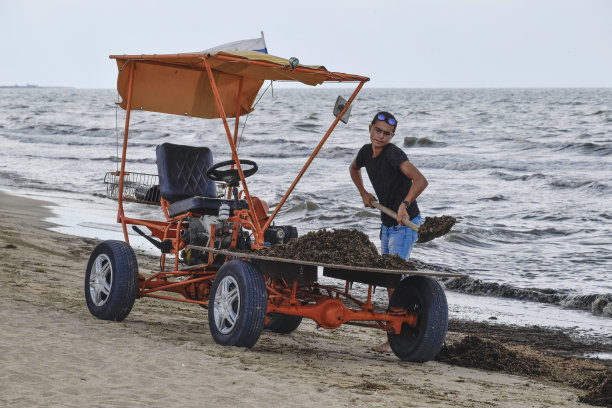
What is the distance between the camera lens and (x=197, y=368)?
5969mm

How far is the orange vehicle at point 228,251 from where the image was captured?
6.91 m

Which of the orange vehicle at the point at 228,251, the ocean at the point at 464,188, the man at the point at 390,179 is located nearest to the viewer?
the orange vehicle at the point at 228,251

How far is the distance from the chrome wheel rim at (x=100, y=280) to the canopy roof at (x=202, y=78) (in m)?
1.58

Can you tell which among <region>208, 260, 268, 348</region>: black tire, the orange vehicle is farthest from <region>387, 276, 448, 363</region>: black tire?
<region>208, 260, 268, 348</region>: black tire

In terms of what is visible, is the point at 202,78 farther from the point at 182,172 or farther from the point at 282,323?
the point at 282,323

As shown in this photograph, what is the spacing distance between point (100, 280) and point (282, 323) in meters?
1.76

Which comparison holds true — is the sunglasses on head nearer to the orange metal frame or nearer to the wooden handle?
the orange metal frame

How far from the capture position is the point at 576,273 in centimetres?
1356

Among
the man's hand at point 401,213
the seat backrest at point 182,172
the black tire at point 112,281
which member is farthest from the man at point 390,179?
the black tire at point 112,281

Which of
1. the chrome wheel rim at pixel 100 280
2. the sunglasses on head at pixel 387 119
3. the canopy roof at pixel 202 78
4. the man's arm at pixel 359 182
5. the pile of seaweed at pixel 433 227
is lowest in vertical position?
the chrome wheel rim at pixel 100 280

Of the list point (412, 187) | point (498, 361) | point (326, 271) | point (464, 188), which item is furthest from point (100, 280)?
point (464, 188)

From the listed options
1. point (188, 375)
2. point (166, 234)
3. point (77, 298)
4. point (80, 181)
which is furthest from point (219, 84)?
point (80, 181)

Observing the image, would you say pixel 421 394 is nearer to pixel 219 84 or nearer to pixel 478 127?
pixel 219 84

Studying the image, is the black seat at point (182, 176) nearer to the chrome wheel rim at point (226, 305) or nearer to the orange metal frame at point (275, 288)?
the orange metal frame at point (275, 288)
